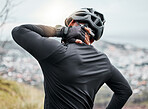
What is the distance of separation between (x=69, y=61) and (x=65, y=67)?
0.03 meters

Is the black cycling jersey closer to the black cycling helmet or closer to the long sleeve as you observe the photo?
the long sleeve

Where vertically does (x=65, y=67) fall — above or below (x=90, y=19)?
below

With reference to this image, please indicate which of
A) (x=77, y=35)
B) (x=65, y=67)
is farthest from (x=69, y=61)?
(x=77, y=35)

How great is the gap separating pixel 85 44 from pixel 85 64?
103 mm

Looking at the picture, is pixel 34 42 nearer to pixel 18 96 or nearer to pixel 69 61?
pixel 69 61

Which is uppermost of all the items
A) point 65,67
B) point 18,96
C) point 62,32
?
point 62,32

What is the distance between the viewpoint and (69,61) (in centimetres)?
92

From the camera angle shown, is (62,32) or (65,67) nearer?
(65,67)

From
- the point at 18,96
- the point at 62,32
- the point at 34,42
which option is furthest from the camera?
the point at 18,96

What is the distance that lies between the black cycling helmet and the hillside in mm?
3092

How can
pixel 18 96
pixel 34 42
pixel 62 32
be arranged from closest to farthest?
pixel 34 42
pixel 62 32
pixel 18 96

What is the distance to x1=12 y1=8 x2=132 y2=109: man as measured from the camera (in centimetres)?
90

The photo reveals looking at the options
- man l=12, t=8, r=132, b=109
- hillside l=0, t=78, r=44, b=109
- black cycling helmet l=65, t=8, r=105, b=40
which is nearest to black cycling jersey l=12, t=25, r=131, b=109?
man l=12, t=8, r=132, b=109

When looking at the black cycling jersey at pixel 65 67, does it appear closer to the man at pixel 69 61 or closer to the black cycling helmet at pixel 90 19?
the man at pixel 69 61
